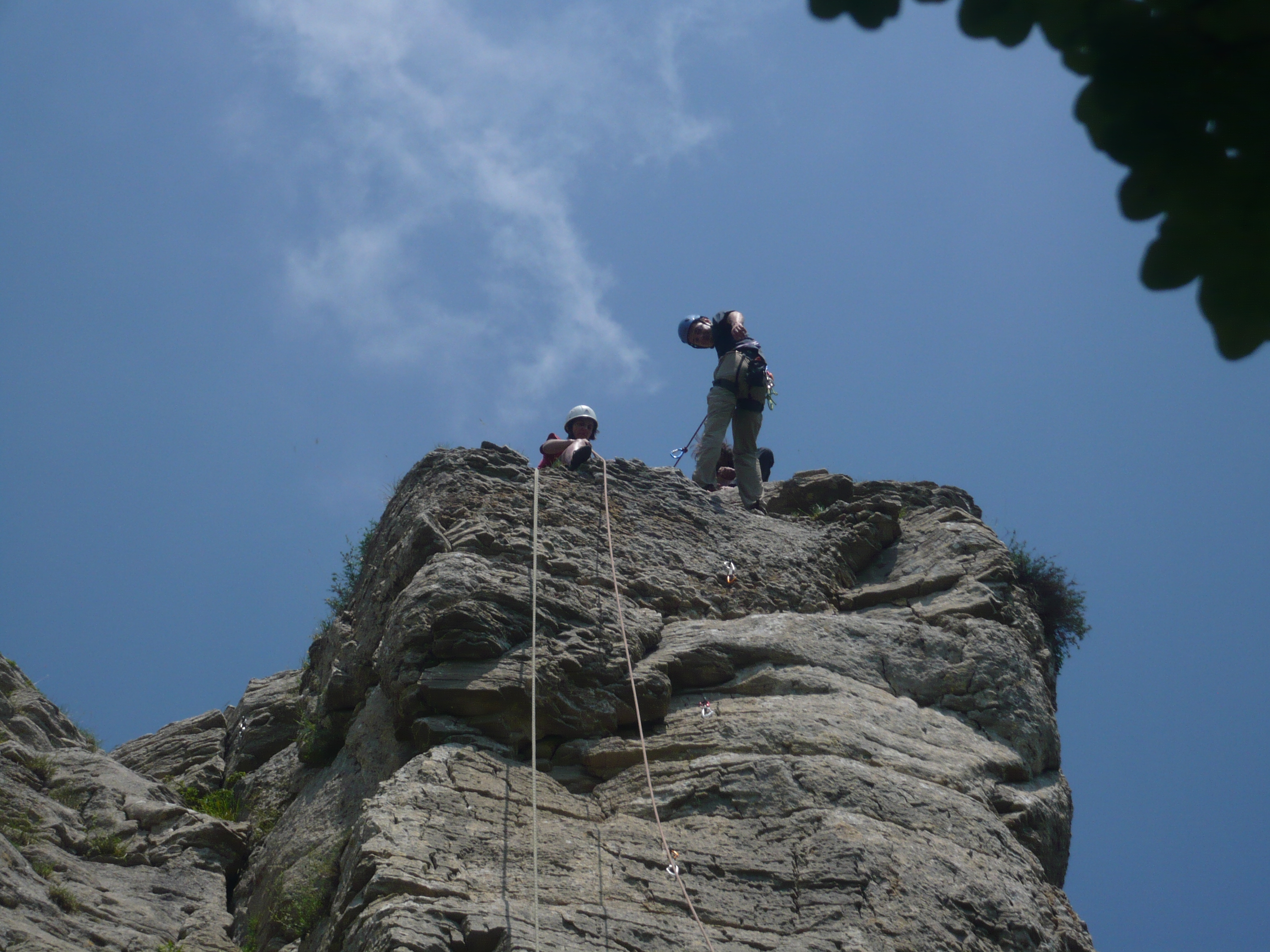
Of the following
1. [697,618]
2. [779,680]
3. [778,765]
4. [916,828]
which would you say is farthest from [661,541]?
[916,828]

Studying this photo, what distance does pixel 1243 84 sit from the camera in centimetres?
206

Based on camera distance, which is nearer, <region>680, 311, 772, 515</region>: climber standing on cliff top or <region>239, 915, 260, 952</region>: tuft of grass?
<region>239, 915, 260, 952</region>: tuft of grass

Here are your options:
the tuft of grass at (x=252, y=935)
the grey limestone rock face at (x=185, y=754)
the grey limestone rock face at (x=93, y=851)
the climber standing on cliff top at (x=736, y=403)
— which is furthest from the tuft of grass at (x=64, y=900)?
the climber standing on cliff top at (x=736, y=403)

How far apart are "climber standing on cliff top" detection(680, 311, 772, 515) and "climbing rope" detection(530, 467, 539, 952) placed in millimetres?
3416

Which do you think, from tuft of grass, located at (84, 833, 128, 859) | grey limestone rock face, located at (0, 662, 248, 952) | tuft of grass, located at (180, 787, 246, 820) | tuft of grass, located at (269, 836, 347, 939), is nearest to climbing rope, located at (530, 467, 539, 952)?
tuft of grass, located at (269, 836, 347, 939)

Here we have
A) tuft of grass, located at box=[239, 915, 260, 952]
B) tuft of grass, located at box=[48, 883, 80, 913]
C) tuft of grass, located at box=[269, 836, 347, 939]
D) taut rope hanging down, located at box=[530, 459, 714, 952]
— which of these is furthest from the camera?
tuft of grass, located at box=[239, 915, 260, 952]

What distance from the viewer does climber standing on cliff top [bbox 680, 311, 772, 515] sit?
11.6 meters

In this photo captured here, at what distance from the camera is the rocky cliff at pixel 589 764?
625 centimetres

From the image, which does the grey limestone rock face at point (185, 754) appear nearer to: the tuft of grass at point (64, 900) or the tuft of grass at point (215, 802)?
the tuft of grass at point (215, 802)

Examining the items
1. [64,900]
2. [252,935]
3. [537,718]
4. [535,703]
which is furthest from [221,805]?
[535,703]

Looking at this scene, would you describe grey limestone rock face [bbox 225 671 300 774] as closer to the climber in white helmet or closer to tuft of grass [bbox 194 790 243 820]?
tuft of grass [bbox 194 790 243 820]

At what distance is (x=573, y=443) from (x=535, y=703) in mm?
3362

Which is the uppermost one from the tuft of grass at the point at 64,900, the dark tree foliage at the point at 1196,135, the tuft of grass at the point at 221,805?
the tuft of grass at the point at 221,805

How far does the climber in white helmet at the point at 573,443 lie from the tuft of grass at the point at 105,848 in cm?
446
